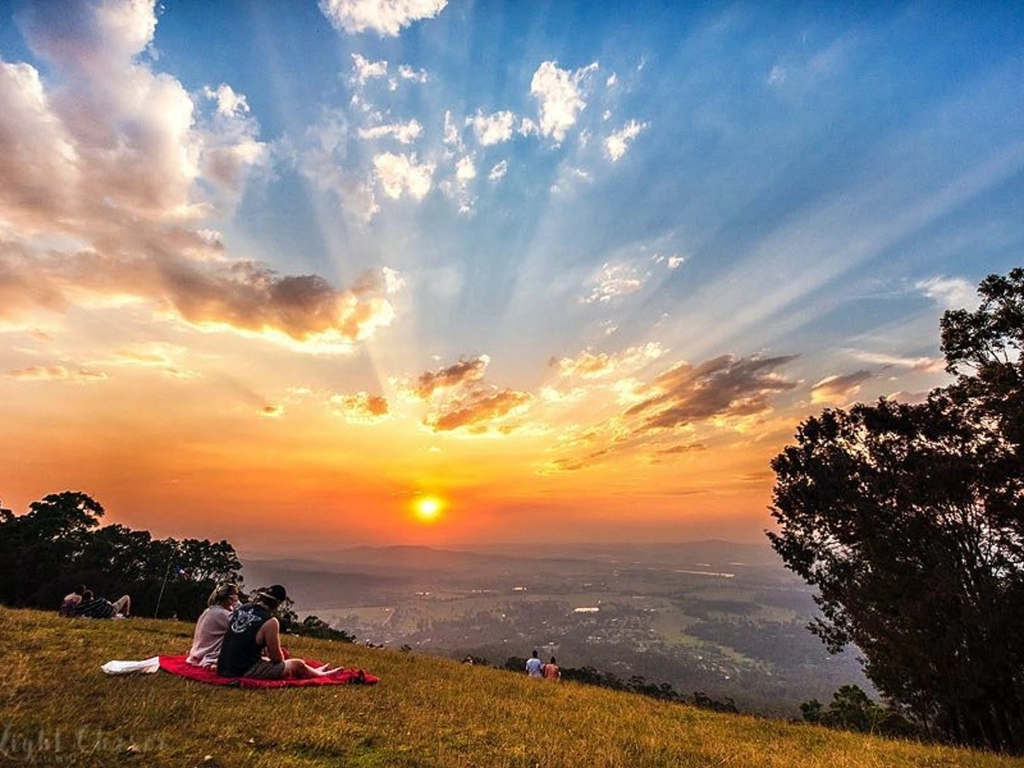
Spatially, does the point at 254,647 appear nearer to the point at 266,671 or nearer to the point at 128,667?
the point at 266,671

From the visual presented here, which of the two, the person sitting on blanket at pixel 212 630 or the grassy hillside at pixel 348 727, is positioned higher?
the person sitting on blanket at pixel 212 630

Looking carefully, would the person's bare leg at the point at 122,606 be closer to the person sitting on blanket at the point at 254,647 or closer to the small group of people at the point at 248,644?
the small group of people at the point at 248,644

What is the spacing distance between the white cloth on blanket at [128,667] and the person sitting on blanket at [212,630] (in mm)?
810

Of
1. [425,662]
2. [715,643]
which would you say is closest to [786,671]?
[715,643]

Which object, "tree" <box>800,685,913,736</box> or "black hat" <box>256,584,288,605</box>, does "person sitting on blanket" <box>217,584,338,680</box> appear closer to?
"black hat" <box>256,584,288,605</box>

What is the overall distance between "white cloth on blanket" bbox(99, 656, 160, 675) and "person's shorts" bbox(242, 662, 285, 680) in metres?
1.66

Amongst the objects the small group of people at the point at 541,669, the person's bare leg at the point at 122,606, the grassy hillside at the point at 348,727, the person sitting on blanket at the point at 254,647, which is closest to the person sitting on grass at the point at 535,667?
the small group of people at the point at 541,669

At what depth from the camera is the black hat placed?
32.0ft

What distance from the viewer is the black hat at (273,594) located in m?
9.76

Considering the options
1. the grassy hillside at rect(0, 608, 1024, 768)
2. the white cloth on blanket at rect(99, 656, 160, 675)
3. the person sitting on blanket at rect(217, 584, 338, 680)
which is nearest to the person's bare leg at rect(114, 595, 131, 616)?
the grassy hillside at rect(0, 608, 1024, 768)

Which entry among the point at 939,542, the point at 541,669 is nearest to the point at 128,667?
the point at 541,669

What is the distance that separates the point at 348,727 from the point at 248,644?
3816 mm

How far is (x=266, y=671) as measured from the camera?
367 inches

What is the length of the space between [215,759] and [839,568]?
76.8 ft
